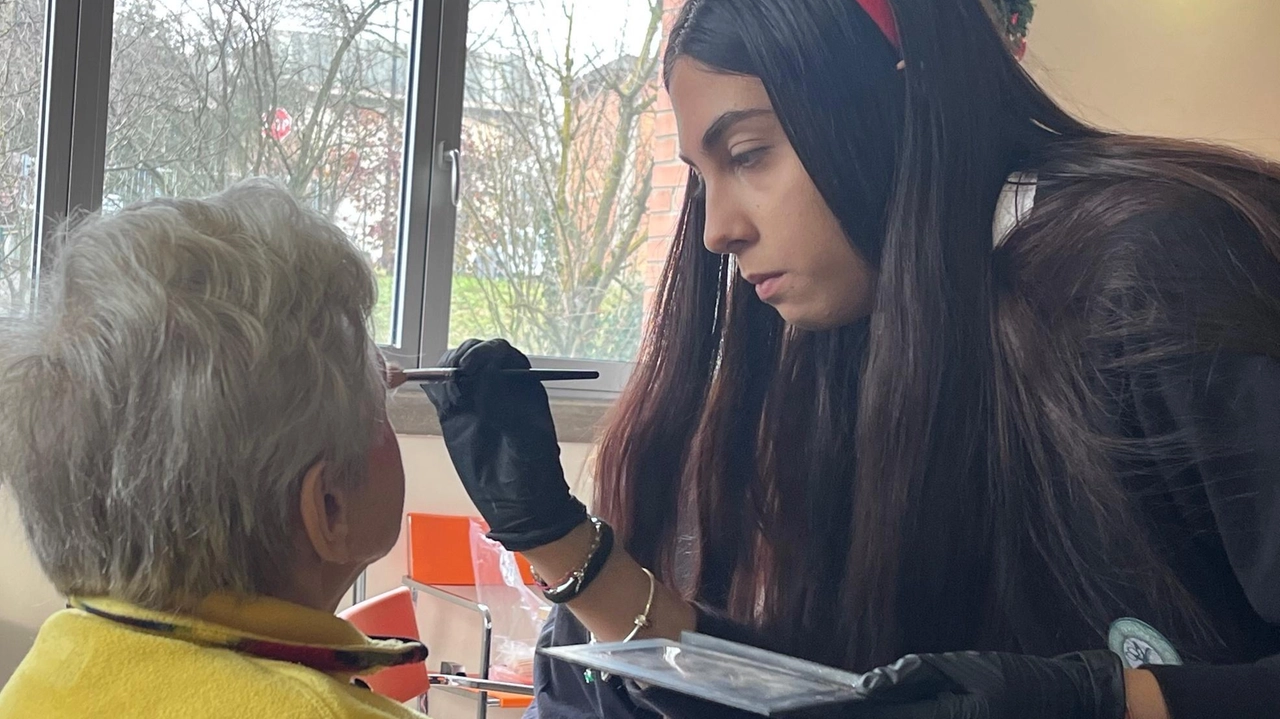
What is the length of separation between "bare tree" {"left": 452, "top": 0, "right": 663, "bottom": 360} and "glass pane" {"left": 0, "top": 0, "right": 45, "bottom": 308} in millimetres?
785

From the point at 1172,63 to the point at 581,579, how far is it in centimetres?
231

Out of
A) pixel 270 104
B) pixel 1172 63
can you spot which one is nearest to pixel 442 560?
pixel 270 104

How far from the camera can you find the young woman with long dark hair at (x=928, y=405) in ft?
2.70

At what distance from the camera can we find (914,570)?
0.97m

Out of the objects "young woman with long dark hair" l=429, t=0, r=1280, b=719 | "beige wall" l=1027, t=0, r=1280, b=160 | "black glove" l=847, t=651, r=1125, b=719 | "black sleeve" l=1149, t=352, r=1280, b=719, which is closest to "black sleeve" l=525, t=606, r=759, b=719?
"young woman with long dark hair" l=429, t=0, r=1280, b=719

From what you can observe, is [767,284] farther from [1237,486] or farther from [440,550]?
[440,550]

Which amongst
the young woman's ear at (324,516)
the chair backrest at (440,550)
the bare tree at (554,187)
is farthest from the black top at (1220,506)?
the bare tree at (554,187)

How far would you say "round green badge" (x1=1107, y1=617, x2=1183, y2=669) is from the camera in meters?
0.86

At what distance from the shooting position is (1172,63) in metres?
2.78

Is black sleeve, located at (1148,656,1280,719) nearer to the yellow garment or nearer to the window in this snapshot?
the yellow garment

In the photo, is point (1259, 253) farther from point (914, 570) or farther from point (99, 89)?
point (99, 89)

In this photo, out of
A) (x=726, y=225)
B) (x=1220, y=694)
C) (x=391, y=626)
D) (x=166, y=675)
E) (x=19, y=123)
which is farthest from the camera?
(x=19, y=123)

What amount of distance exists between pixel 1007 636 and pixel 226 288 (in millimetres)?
615

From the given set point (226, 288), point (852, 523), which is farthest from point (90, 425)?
point (852, 523)
